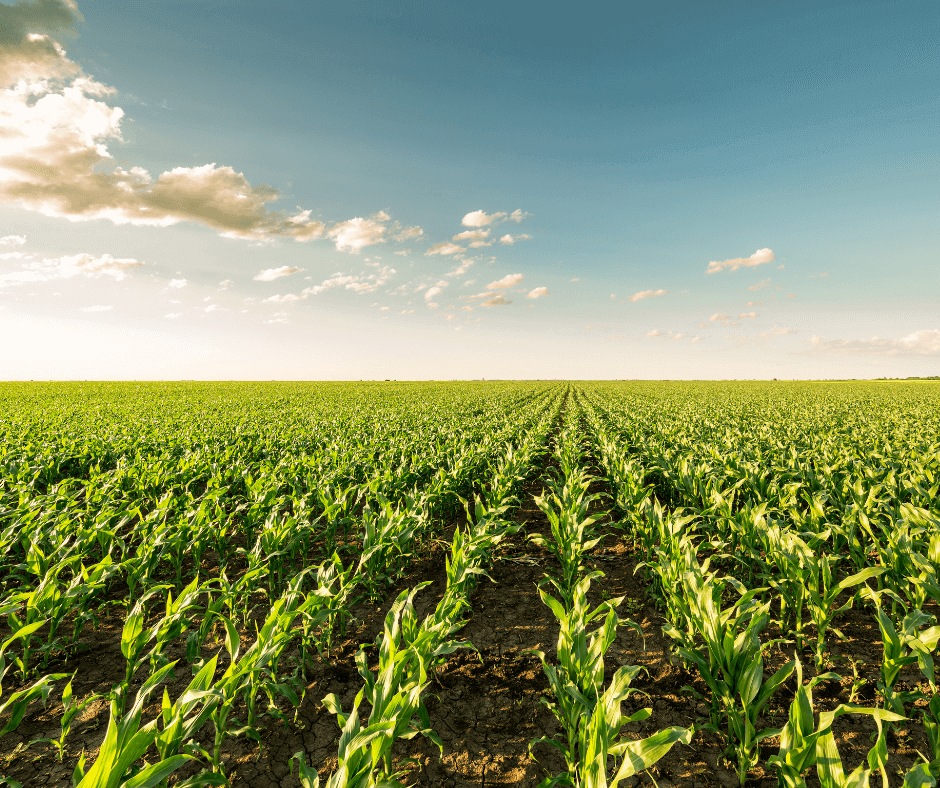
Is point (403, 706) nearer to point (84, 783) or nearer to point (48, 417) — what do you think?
point (84, 783)

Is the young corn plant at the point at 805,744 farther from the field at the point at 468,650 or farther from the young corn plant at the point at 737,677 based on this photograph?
the young corn plant at the point at 737,677

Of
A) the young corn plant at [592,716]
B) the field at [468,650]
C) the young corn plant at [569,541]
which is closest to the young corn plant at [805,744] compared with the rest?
the field at [468,650]

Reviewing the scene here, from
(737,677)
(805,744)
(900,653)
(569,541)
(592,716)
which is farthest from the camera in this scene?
(569,541)

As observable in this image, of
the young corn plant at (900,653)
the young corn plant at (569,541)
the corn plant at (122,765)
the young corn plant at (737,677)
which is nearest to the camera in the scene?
the corn plant at (122,765)

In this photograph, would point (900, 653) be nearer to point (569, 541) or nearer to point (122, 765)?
point (569, 541)

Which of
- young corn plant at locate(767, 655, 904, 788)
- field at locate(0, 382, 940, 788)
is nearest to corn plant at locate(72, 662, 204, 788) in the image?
field at locate(0, 382, 940, 788)

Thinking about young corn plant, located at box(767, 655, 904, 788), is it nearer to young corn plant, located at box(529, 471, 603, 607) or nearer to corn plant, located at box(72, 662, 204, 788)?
young corn plant, located at box(529, 471, 603, 607)

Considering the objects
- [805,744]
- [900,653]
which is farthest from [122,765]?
[900,653]

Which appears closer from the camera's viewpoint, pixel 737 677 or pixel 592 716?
pixel 592 716

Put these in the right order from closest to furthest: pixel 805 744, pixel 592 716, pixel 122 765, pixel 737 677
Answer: pixel 122 765 → pixel 805 744 → pixel 592 716 → pixel 737 677

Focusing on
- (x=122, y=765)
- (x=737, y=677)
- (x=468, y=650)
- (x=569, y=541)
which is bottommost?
(x=468, y=650)

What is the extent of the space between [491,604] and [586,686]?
2418mm

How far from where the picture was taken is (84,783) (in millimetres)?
1920

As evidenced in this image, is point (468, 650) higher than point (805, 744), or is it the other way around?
point (805, 744)
